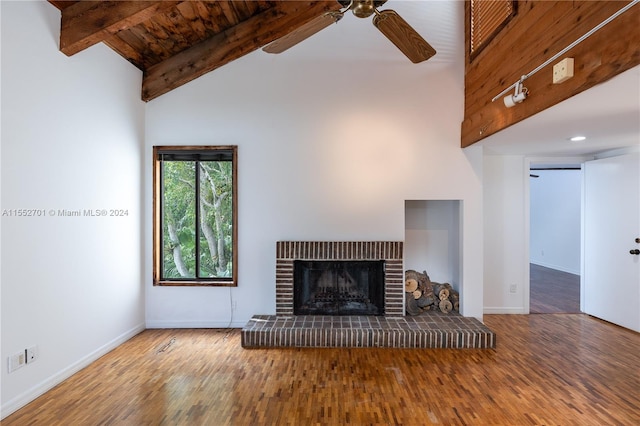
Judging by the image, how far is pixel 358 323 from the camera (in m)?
3.53

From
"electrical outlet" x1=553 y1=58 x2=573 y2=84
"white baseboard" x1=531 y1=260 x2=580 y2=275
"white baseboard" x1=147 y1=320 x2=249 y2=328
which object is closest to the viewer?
"electrical outlet" x1=553 y1=58 x2=573 y2=84

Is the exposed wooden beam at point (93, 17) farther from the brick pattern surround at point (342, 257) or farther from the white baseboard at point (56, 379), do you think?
the white baseboard at point (56, 379)

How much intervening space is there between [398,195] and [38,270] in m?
3.35

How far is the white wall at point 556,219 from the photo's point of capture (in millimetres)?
7004

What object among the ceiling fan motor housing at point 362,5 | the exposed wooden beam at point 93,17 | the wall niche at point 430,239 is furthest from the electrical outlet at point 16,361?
the wall niche at point 430,239

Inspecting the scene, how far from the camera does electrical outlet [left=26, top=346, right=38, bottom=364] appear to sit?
2.33m

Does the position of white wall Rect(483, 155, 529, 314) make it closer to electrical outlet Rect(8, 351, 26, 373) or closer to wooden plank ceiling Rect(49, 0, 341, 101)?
wooden plank ceiling Rect(49, 0, 341, 101)

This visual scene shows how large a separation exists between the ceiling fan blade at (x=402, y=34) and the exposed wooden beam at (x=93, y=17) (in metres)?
1.64

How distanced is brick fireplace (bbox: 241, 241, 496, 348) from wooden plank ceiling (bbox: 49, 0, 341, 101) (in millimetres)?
2223

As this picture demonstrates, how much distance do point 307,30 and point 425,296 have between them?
10.3 ft

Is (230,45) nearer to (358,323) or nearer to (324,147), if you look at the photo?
(324,147)

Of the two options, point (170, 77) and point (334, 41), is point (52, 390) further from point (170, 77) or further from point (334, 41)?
point (334, 41)

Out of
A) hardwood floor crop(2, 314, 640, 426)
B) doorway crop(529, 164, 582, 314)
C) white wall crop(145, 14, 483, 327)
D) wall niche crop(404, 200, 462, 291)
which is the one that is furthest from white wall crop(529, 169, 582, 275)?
white wall crop(145, 14, 483, 327)

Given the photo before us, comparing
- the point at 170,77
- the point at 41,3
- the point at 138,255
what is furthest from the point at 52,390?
the point at 170,77
